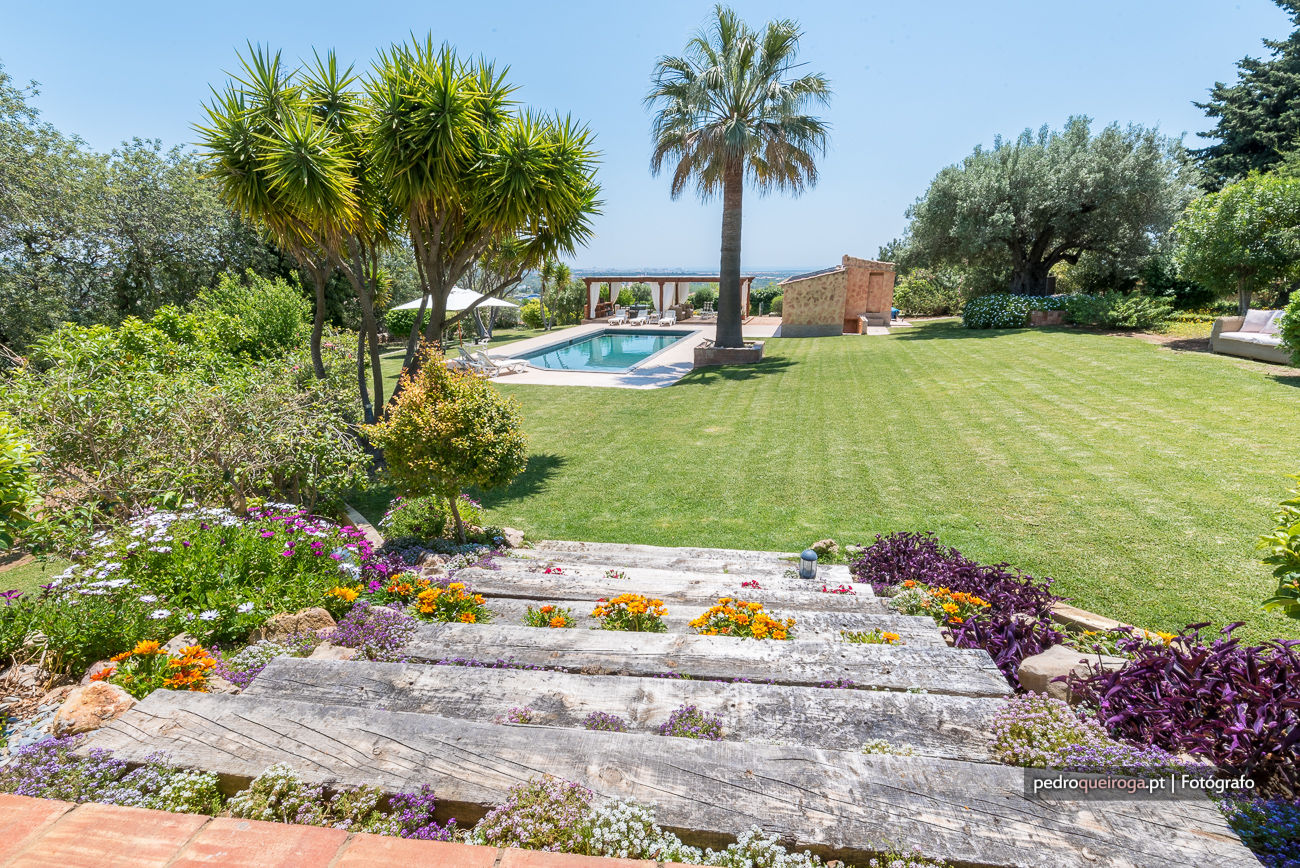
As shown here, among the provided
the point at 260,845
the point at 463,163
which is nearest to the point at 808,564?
the point at 260,845

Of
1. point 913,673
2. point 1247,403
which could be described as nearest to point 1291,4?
point 1247,403

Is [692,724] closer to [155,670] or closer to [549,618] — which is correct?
[549,618]

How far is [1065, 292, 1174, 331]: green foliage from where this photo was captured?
16328 millimetres

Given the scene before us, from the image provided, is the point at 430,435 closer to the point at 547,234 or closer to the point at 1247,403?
the point at 547,234

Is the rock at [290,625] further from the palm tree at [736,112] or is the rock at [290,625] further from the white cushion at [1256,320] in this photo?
the white cushion at [1256,320]

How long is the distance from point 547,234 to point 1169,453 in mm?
8632

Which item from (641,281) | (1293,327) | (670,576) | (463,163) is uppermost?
(641,281)

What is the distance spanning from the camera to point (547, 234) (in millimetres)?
8477

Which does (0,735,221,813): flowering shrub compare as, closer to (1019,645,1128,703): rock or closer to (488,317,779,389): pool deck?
(1019,645,1128,703): rock

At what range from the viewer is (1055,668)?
9.16 ft

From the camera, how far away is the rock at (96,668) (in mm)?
2742

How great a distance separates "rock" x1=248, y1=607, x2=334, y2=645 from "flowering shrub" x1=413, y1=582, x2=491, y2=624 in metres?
0.50

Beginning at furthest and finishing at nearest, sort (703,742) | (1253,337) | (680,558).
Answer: (1253,337) < (680,558) < (703,742)

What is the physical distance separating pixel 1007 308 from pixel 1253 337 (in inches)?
292
